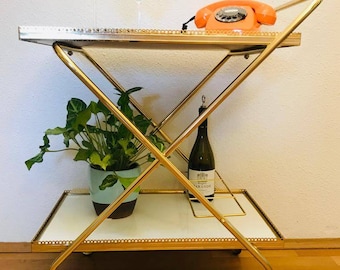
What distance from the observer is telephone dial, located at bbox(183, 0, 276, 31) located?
77 centimetres

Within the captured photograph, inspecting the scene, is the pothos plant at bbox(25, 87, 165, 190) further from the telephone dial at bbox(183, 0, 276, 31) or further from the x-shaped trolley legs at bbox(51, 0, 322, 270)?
the telephone dial at bbox(183, 0, 276, 31)

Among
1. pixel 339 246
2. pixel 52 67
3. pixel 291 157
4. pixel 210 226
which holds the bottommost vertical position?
pixel 339 246

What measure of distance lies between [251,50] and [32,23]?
1.86ft

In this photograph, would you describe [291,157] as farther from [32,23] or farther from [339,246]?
[32,23]

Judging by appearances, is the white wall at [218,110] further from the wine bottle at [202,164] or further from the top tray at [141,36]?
the top tray at [141,36]

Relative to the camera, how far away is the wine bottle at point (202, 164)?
3.25 ft

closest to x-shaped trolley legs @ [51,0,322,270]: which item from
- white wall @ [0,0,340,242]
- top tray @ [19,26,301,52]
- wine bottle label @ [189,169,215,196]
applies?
top tray @ [19,26,301,52]

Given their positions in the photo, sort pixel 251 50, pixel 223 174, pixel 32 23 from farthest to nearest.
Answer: pixel 223 174 → pixel 32 23 → pixel 251 50

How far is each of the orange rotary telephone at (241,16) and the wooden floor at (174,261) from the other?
63cm

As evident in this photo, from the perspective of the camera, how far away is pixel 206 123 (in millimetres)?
1046

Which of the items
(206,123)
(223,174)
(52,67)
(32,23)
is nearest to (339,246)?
(223,174)

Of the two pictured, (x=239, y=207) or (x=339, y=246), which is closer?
(x=239, y=207)

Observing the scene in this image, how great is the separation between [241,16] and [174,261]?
666 millimetres

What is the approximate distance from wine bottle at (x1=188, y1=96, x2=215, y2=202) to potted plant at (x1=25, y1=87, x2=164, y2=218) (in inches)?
6.1
